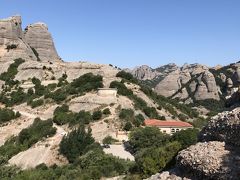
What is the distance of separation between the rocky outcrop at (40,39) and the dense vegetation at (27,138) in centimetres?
4705

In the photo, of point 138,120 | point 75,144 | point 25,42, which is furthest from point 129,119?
point 25,42

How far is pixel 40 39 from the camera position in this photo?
105375 mm

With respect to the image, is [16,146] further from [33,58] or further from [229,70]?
[229,70]

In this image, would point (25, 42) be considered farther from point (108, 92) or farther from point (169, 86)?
point (169, 86)

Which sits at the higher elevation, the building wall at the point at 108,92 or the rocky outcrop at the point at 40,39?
the rocky outcrop at the point at 40,39

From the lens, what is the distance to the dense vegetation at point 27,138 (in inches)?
2110

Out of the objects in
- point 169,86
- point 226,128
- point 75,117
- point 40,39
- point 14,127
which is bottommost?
point 14,127

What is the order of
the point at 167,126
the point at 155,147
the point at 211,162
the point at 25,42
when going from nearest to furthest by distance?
the point at 211,162, the point at 155,147, the point at 167,126, the point at 25,42

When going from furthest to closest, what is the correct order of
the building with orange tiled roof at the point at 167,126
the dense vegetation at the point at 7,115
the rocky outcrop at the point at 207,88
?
the rocky outcrop at the point at 207,88 → the dense vegetation at the point at 7,115 → the building with orange tiled roof at the point at 167,126

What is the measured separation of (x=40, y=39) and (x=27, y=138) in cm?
5276

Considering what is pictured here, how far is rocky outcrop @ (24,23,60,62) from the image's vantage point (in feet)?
344

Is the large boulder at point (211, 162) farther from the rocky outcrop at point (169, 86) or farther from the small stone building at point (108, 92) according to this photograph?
the rocky outcrop at point (169, 86)

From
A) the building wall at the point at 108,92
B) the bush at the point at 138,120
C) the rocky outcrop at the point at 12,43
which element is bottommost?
the bush at the point at 138,120

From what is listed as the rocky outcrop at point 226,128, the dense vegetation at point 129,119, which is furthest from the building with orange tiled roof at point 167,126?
the rocky outcrop at point 226,128
